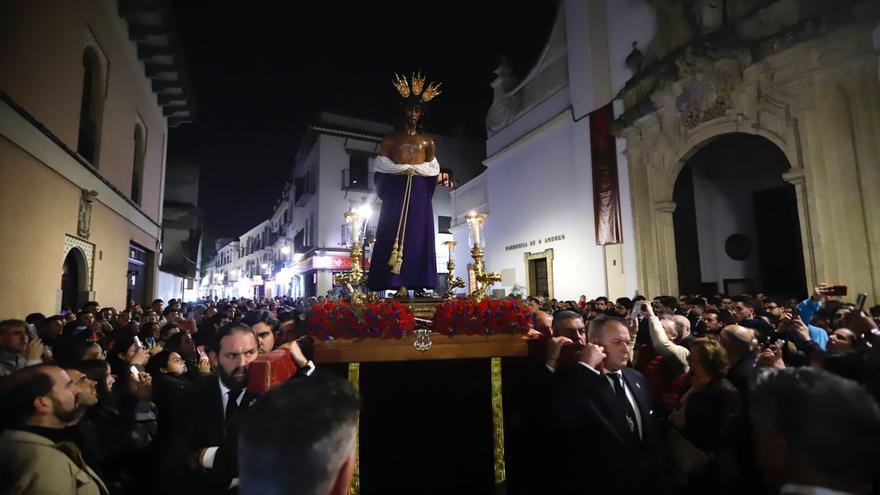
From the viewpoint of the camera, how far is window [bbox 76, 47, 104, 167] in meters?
9.34

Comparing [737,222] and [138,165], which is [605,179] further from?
[138,165]

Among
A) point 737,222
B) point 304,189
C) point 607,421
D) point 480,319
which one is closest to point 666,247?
point 737,222

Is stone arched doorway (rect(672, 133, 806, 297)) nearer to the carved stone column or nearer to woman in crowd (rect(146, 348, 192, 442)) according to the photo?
the carved stone column

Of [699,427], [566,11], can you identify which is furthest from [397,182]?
[566,11]

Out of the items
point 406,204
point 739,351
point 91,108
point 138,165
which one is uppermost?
point 91,108

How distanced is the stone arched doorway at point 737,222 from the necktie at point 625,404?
10.7 meters

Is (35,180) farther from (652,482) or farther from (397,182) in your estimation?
(652,482)

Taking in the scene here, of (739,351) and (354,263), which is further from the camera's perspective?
(354,263)

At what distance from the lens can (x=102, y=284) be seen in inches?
387

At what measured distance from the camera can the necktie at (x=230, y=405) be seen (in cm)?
260

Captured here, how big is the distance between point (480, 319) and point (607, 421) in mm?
1131

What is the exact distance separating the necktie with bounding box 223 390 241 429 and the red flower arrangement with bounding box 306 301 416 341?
0.66 metres

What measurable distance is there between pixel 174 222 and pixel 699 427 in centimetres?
2242

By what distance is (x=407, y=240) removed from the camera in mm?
4926
